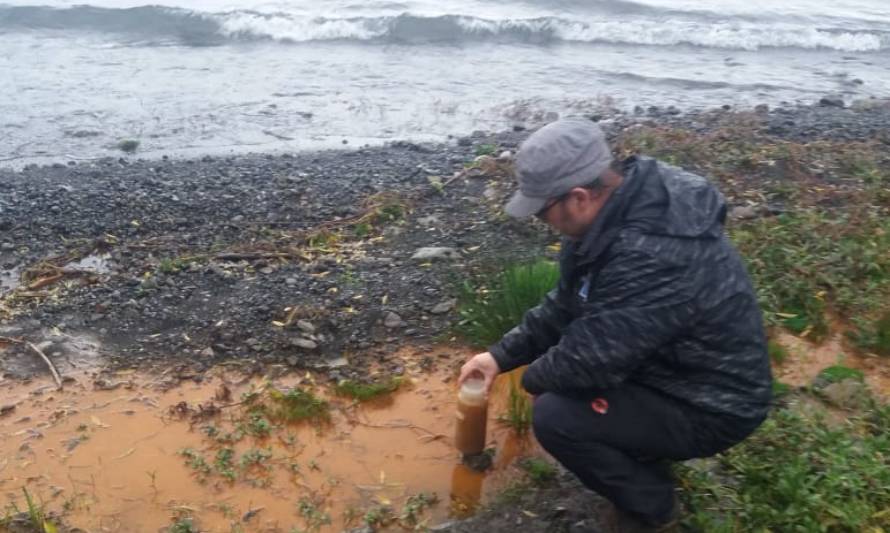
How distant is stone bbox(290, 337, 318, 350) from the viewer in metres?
4.84

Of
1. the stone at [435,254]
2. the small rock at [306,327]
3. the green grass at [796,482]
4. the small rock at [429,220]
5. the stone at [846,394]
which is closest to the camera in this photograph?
the green grass at [796,482]

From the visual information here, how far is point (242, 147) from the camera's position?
33.8 feet

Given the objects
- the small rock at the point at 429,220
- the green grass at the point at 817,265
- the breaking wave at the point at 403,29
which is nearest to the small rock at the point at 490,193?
the small rock at the point at 429,220

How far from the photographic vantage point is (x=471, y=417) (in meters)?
3.74

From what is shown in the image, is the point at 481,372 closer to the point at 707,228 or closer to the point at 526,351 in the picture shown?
the point at 526,351

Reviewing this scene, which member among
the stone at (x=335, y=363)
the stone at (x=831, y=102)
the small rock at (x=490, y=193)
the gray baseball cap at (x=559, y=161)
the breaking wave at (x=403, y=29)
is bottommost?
the stone at (x=335, y=363)

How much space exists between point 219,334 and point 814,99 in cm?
1044

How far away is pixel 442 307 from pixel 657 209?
253 centimetres

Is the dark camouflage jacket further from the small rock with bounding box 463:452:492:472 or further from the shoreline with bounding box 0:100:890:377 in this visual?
the shoreline with bounding box 0:100:890:377

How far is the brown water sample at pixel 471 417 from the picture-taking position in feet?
11.9

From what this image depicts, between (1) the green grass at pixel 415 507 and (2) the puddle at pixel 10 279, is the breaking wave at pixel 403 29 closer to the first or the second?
(2) the puddle at pixel 10 279

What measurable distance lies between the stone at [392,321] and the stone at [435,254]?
2.55 ft

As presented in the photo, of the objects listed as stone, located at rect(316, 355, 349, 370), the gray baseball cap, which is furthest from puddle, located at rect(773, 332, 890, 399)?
stone, located at rect(316, 355, 349, 370)

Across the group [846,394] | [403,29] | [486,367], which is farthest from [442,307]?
[403,29]
